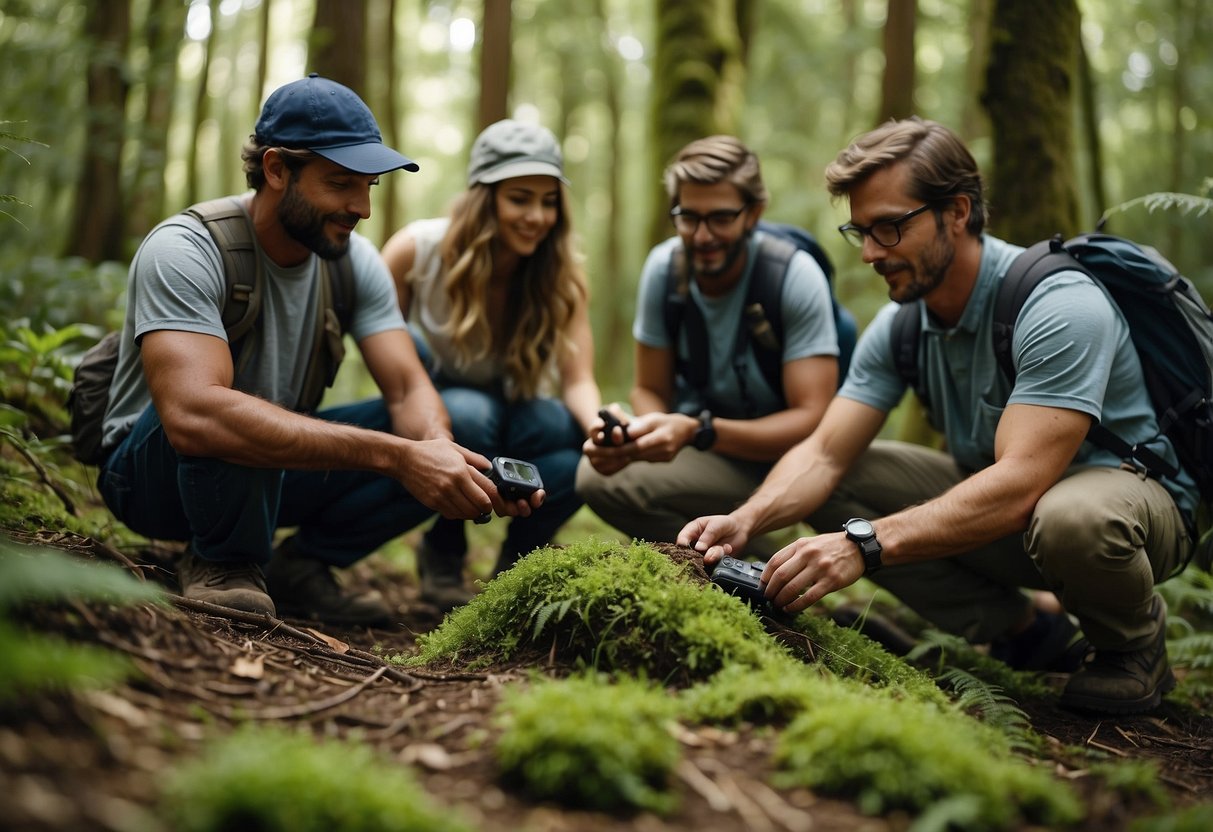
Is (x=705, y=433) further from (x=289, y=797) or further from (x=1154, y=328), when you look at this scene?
(x=289, y=797)

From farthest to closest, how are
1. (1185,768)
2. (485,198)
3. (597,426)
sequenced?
(485,198) < (597,426) < (1185,768)

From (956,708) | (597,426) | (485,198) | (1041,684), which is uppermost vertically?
(485,198)

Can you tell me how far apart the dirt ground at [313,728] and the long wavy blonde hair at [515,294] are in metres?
2.36

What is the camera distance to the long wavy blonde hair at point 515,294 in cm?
535

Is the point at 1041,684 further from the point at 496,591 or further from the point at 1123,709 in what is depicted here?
the point at 496,591

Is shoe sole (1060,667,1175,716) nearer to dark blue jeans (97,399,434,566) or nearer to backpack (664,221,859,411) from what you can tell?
backpack (664,221,859,411)

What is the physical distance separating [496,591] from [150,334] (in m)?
1.88

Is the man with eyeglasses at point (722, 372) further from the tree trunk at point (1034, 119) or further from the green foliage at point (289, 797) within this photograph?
the green foliage at point (289, 797)

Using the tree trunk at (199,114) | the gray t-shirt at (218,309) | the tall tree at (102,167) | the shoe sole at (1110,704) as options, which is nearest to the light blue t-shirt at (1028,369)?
the shoe sole at (1110,704)

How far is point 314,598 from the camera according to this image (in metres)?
4.81

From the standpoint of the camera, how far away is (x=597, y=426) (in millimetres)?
4738

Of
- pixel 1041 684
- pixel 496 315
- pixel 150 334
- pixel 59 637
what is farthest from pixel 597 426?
pixel 59 637

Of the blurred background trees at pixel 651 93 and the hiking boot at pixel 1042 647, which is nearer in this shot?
the hiking boot at pixel 1042 647

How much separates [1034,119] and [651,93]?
11.0 ft
